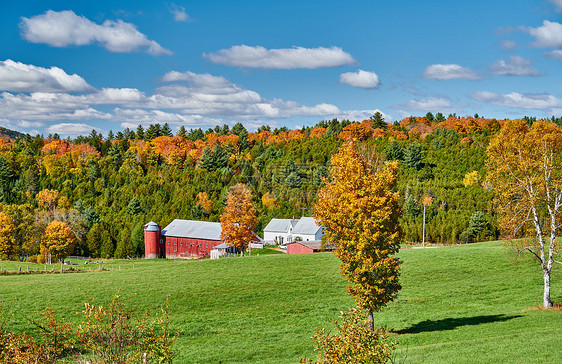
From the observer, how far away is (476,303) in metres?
36.4

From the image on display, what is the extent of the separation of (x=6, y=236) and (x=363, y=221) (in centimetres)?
7924

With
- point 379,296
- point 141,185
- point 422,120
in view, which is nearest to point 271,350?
point 379,296

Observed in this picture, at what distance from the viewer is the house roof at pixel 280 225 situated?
4220 inches

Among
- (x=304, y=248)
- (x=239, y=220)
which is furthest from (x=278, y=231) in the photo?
(x=239, y=220)

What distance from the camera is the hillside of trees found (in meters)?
99.9

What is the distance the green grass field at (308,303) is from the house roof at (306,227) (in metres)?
38.7

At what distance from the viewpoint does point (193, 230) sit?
4134 inches

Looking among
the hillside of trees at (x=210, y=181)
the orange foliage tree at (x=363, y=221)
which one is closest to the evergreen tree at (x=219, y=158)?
the hillside of trees at (x=210, y=181)

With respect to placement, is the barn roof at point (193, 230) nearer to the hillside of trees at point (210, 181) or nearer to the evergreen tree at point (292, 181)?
the hillside of trees at point (210, 181)

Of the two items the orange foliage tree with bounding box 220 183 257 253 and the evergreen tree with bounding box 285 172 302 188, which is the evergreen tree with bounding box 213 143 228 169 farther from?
the orange foliage tree with bounding box 220 183 257 253

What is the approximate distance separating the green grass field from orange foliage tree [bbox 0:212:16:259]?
38251mm

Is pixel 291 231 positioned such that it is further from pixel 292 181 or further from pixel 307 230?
pixel 292 181

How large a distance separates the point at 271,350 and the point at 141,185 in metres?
123

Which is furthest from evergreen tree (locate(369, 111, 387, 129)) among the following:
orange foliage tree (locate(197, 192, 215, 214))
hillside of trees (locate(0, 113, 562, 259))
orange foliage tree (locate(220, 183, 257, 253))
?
orange foliage tree (locate(220, 183, 257, 253))
